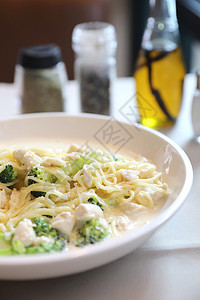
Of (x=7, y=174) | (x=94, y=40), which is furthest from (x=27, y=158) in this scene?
(x=94, y=40)

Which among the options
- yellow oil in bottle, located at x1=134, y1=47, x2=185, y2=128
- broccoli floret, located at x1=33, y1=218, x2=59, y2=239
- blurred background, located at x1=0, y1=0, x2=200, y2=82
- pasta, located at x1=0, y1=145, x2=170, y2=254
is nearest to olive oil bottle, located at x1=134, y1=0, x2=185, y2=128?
yellow oil in bottle, located at x1=134, y1=47, x2=185, y2=128

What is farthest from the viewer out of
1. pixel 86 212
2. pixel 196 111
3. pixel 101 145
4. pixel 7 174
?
pixel 196 111

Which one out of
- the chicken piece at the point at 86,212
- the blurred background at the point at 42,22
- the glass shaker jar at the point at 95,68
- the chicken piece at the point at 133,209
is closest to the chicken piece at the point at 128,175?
the chicken piece at the point at 133,209

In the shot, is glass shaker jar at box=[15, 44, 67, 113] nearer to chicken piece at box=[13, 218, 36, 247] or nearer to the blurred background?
chicken piece at box=[13, 218, 36, 247]

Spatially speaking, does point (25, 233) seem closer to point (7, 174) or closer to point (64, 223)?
point (64, 223)

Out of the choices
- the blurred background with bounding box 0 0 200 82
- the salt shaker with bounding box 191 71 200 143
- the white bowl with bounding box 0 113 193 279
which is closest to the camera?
the white bowl with bounding box 0 113 193 279
